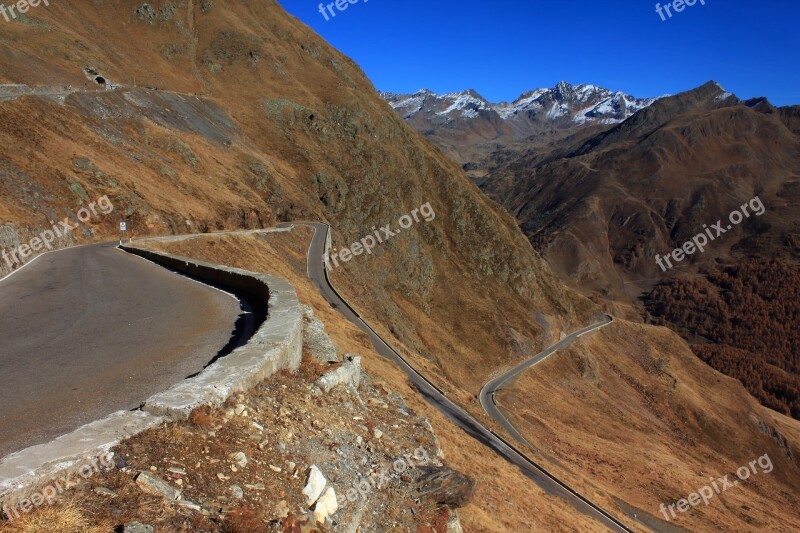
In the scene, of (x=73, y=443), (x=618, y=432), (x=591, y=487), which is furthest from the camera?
(x=618, y=432)

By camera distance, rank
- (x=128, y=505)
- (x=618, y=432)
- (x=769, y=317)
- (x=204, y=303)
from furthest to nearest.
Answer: (x=769, y=317) → (x=618, y=432) → (x=204, y=303) → (x=128, y=505)

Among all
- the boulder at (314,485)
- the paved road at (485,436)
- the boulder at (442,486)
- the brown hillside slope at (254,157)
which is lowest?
the paved road at (485,436)

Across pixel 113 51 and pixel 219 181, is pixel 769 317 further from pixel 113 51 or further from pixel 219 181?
pixel 113 51

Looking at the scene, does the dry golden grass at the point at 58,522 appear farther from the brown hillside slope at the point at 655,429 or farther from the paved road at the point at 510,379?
the paved road at the point at 510,379

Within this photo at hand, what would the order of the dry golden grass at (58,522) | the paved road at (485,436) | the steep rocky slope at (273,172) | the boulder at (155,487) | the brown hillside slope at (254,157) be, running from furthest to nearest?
1. the brown hillside slope at (254,157)
2. the steep rocky slope at (273,172)
3. the paved road at (485,436)
4. the boulder at (155,487)
5. the dry golden grass at (58,522)

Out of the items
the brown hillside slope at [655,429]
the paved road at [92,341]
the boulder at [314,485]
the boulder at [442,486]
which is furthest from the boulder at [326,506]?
the brown hillside slope at [655,429]

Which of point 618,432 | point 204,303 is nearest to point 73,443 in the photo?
point 204,303

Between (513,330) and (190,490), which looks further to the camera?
(513,330)
